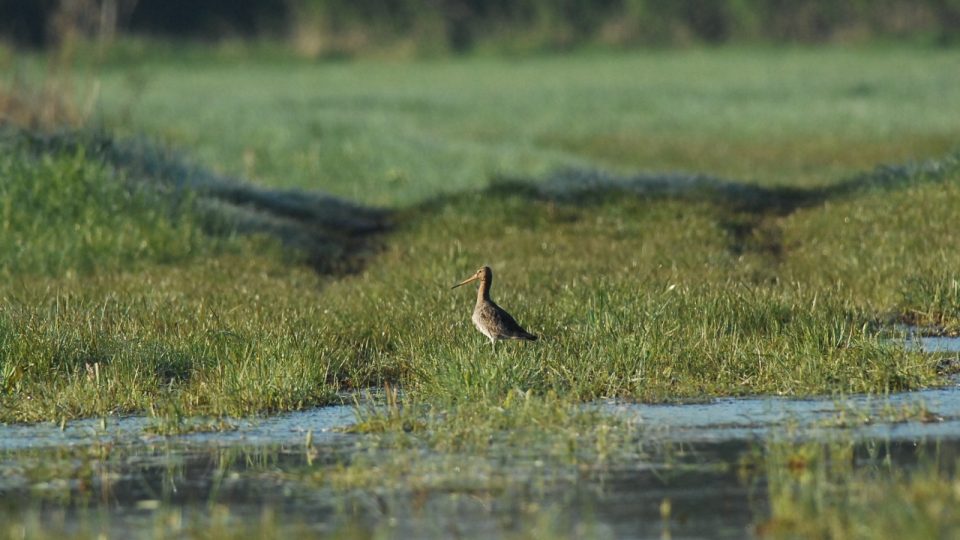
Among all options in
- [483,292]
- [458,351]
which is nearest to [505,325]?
[483,292]

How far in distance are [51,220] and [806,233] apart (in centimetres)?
809

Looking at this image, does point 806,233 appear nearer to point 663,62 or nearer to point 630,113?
point 630,113

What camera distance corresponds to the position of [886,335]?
535 inches

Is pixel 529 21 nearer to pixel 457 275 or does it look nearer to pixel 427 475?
pixel 457 275

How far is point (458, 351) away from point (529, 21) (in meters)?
70.3

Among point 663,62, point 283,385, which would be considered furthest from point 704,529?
point 663,62

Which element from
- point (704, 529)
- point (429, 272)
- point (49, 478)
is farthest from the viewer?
point (429, 272)

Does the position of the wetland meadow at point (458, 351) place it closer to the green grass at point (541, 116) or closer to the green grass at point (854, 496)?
the green grass at point (854, 496)

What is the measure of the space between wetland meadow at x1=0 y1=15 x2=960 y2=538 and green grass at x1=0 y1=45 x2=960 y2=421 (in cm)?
4

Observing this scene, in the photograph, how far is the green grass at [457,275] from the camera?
11500mm

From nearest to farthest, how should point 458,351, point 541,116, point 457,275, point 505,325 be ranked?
point 458,351
point 505,325
point 457,275
point 541,116

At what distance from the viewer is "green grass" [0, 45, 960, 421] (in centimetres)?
1150

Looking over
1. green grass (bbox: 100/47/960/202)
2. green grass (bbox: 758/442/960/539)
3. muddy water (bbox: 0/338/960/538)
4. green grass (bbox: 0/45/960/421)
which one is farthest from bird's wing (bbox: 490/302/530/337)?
green grass (bbox: 100/47/960/202)

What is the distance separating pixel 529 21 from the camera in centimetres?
8075
